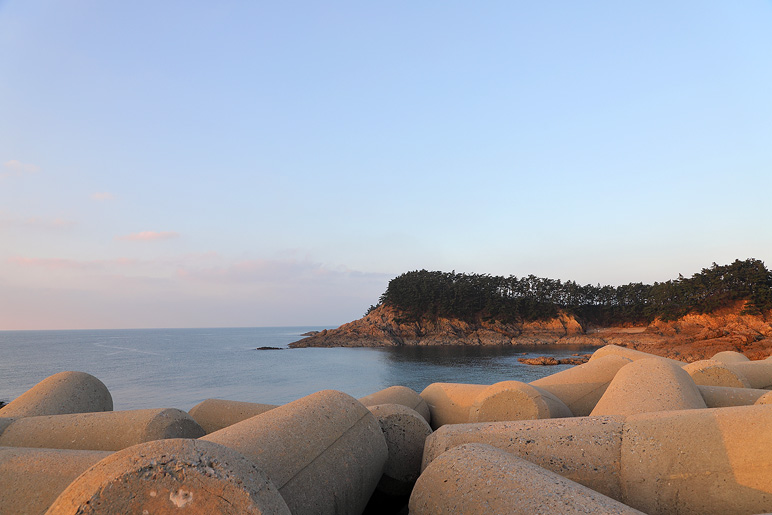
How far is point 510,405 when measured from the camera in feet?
25.2

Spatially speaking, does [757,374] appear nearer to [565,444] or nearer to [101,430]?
[565,444]

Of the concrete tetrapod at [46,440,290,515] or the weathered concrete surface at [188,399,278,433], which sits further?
the weathered concrete surface at [188,399,278,433]

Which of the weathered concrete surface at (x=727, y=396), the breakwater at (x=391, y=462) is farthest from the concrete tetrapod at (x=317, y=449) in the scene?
the weathered concrete surface at (x=727, y=396)

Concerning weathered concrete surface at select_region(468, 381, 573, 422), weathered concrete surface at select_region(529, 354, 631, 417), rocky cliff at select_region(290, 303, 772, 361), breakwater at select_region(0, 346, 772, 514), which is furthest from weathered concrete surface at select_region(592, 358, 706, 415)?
rocky cliff at select_region(290, 303, 772, 361)

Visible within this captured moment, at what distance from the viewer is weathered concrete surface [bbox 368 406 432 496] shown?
560 cm

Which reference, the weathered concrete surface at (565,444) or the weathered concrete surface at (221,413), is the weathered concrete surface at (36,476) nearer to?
the weathered concrete surface at (565,444)

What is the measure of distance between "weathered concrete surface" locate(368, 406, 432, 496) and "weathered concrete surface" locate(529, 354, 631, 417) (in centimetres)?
502

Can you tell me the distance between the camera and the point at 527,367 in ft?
156

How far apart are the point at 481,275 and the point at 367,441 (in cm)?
10303

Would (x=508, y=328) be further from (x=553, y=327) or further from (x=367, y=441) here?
(x=367, y=441)

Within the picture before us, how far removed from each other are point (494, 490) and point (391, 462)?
2.42 m

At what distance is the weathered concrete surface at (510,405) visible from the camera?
755 centimetres

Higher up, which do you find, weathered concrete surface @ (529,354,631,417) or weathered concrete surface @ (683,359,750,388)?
weathered concrete surface @ (683,359,750,388)

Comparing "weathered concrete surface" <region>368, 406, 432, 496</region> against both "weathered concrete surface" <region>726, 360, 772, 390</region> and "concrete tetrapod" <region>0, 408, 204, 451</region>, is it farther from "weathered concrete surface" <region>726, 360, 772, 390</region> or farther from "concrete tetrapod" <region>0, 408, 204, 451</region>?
"weathered concrete surface" <region>726, 360, 772, 390</region>
